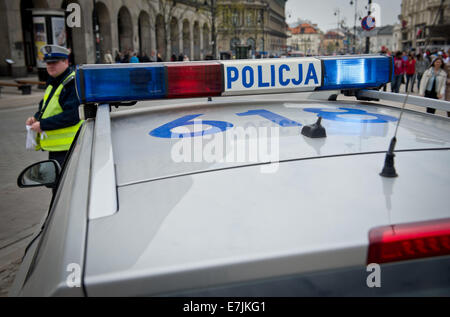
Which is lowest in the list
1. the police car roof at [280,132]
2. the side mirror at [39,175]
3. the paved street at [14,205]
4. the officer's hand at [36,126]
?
the paved street at [14,205]

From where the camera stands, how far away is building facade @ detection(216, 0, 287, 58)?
69.3 m

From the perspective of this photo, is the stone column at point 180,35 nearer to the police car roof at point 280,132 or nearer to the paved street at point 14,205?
the paved street at point 14,205

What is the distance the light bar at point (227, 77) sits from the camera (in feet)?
6.94

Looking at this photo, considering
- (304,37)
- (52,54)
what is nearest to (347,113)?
(52,54)

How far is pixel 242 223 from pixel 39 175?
5.90 feet

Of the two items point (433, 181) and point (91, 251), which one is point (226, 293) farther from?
point (433, 181)

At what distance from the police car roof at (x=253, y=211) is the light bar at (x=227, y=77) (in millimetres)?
624

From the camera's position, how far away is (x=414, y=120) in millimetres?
2051

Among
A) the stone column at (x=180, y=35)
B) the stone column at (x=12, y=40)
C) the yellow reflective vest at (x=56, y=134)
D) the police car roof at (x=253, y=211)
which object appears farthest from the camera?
the stone column at (x=180, y=35)

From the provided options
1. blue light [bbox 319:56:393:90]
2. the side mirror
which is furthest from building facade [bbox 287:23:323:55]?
the side mirror

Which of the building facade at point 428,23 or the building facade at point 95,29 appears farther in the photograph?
the building facade at point 95,29

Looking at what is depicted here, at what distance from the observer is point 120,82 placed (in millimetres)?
2131

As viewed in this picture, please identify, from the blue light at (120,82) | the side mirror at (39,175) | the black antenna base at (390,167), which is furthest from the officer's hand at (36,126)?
the black antenna base at (390,167)

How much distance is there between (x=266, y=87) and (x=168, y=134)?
78 cm
